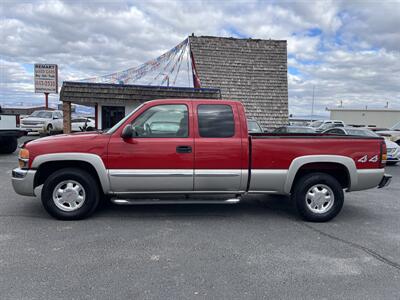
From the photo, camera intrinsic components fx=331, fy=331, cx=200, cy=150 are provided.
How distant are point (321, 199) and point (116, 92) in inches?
486

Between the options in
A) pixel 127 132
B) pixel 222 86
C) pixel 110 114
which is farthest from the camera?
pixel 222 86

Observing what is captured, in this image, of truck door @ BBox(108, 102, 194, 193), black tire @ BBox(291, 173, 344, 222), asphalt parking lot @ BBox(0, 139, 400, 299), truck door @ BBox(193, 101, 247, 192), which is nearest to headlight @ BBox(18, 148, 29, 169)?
asphalt parking lot @ BBox(0, 139, 400, 299)

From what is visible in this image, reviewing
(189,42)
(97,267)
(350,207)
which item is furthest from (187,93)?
(97,267)

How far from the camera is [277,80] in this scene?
19875 millimetres

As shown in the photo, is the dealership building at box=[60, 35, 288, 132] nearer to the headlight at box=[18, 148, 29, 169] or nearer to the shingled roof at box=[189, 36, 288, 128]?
the shingled roof at box=[189, 36, 288, 128]

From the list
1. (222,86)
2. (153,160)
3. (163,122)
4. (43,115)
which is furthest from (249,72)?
(153,160)

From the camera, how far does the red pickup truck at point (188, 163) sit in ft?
15.8

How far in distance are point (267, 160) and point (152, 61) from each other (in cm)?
1406

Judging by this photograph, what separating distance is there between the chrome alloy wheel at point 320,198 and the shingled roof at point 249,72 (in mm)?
13340

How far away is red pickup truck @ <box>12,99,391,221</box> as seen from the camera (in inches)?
190

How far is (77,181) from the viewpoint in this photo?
489cm

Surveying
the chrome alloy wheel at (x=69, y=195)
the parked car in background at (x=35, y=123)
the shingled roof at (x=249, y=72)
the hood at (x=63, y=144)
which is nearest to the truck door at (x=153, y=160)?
the hood at (x=63, y=144)

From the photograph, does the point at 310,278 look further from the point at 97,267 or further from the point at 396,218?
the point at 396,218

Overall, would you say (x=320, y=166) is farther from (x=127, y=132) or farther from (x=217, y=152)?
(x=127, y=132)
